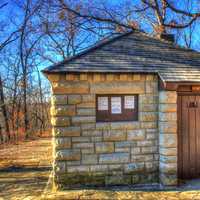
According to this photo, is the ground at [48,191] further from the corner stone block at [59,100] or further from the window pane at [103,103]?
the corner stone block at [59,100]

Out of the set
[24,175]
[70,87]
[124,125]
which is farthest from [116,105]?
[24,175]

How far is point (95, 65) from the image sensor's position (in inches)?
227

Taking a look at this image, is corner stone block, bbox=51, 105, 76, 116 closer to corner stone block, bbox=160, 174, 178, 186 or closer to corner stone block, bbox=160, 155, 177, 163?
corner stone block, bbox=160, 155, 177, 163

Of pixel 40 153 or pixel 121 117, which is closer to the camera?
pixel 121 117

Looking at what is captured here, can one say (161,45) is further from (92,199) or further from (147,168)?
(92,199)

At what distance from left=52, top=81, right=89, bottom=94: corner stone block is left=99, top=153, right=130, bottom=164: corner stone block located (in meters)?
1.52

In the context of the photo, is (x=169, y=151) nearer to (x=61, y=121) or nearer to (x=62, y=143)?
(x=62, y=143)

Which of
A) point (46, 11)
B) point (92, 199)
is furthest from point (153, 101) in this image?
point (46, 11)

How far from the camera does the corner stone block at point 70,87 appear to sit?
18.1 feet

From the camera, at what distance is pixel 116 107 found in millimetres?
5793

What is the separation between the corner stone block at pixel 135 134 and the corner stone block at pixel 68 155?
1.20 meters

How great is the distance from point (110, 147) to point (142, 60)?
2272 millimetres

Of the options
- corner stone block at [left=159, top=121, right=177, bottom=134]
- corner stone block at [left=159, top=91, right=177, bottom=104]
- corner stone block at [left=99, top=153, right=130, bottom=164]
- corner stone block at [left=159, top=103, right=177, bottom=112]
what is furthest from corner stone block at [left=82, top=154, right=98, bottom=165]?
corner stone block at [left=159, top=91, right=177, bottom=104]

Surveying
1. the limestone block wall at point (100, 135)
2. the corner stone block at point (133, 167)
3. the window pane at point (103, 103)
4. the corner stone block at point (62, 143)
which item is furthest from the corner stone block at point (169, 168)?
the corner stone block at point (62, 143)
